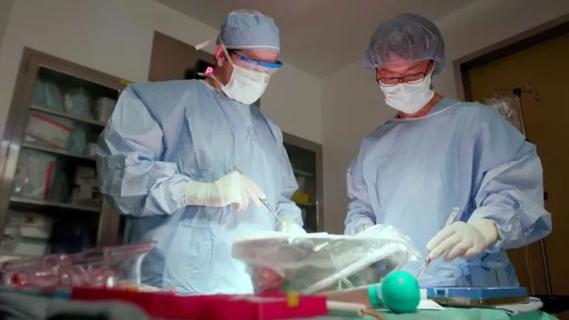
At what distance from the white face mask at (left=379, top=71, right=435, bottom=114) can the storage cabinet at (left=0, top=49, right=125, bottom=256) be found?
114 centimetres

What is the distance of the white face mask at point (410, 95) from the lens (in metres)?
1.27

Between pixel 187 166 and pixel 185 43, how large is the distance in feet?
4.55

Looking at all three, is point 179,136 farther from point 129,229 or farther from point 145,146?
point 129,229

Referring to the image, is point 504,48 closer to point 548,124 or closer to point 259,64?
point 548,124

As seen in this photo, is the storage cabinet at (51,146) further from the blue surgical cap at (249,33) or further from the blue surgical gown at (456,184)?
the blue surgical gown at (456,184)

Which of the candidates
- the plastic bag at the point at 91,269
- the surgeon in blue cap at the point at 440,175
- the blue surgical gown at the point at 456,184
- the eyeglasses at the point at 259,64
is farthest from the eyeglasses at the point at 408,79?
the plastic bag at the point at 91,269

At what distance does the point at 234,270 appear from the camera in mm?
927

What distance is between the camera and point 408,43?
1273 mm

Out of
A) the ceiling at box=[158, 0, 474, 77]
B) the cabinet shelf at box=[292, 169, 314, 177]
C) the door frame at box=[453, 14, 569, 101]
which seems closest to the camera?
the door frame at box=[453, 14, 569, 101]

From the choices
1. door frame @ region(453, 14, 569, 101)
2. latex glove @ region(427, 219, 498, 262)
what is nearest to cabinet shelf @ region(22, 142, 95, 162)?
latex glove @ region(427, 219, 498, 262)

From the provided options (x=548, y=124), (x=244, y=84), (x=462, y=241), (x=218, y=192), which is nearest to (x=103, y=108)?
(x=244, y=84)

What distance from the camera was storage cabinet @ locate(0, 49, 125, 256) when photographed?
1624 millimetres

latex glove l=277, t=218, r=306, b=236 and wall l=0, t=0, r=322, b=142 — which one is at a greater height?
wall l=0, t=0, r=322, b=142

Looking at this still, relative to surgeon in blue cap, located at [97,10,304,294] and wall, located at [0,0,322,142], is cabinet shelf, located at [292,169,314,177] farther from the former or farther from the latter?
surgeon in blue cap, located at [97,10,304,294]
